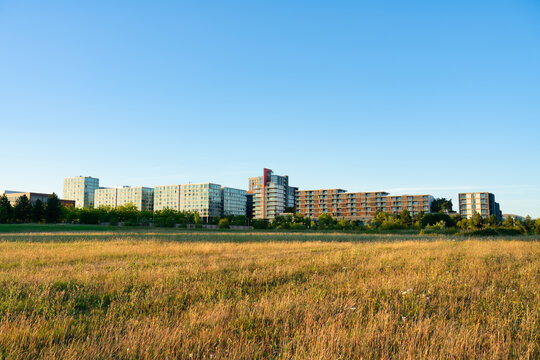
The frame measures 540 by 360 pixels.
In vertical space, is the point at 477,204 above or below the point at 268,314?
above

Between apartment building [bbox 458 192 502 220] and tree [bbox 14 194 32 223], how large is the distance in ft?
590

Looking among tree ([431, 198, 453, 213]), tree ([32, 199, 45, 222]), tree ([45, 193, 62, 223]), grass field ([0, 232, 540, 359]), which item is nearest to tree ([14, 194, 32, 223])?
tree ([32, 199, 45, 222])

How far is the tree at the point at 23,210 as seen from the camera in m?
122

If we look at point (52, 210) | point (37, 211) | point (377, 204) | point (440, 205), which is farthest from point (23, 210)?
point (440, 205)

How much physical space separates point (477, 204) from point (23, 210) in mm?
193131

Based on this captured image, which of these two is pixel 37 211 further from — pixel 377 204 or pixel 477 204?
pixel 477 204

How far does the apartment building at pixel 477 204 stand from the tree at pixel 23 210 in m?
180

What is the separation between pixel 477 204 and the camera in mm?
185500

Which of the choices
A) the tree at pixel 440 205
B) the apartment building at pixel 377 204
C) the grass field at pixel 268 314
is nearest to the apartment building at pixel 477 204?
the tree at pixel 440 205

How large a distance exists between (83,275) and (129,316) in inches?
198

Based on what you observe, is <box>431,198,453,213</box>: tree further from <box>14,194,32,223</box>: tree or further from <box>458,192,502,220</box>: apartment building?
<box>14,194,32,223</box>: tree

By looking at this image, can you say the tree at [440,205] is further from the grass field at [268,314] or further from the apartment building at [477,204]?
the grass field at [268,314]

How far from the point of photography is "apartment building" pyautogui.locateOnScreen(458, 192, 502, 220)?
183500 millimetres

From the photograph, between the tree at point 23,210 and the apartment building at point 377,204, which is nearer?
the tree at point 23,210
